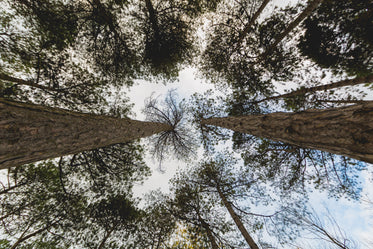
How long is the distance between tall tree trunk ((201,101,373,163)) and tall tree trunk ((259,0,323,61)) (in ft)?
15.4

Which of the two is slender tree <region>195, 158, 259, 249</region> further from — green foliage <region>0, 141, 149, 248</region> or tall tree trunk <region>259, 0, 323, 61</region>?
tall tree trunk <region>259, 0, 323, 61</region>

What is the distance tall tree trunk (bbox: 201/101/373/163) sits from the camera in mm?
1055

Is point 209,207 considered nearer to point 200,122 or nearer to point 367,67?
point 200,122

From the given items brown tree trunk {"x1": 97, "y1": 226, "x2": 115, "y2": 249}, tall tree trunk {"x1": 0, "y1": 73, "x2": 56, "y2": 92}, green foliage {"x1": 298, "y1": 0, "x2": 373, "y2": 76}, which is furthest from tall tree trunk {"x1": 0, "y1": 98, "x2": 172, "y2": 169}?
brown tree trunk {"x1": 97, "y1": 226, "x2": 115, "y2": 249}

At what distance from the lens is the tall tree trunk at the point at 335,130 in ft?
3.46

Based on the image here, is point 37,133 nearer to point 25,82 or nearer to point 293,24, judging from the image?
point 25,82

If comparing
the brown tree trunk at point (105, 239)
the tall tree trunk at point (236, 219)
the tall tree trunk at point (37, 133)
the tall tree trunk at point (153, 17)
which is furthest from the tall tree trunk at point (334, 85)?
the brown tree trunk at point (105, 239)

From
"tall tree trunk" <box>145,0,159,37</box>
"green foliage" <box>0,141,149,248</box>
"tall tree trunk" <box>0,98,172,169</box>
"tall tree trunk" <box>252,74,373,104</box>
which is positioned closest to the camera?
"tall tree trunk" <box>0,98,172,169</box>

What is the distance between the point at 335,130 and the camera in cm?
127

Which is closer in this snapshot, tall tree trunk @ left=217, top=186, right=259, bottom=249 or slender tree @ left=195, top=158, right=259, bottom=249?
tall tree trunk @ left=217, top=186, right=259, bottom=249

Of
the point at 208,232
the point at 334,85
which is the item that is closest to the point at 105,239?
the point at 208,232

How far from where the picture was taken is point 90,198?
651cm

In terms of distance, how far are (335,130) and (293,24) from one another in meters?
5.49

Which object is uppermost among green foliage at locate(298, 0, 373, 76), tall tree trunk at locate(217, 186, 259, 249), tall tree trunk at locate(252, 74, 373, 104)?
green foliage at locate(298, 0, 373, 76)
